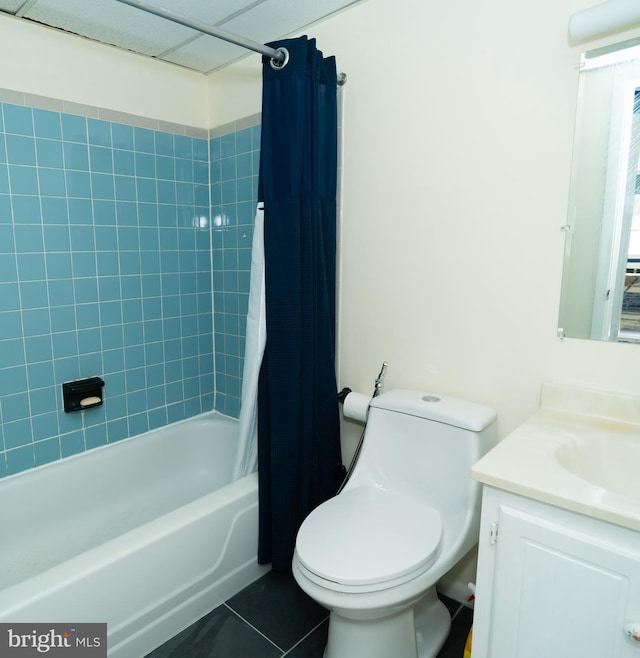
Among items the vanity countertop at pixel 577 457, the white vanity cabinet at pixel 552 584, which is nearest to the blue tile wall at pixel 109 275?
the vanity countertop at pixel 577 457

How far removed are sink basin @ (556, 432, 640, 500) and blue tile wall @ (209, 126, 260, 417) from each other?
5.21ft

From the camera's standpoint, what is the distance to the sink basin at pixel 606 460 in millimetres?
1186

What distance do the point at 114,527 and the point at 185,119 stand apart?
6.31 feet

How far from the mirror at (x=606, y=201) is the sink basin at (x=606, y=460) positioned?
299 mm

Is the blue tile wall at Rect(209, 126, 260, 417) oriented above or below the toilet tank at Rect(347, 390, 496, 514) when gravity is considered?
above

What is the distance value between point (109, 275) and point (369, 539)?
5.13 feet

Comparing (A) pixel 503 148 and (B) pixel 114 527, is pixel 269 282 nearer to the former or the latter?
(A) pixel 503 148

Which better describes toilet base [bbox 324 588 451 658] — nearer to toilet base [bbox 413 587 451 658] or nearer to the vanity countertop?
toilet base [bbox 413 587 451 658]

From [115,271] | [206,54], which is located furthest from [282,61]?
[115,271]

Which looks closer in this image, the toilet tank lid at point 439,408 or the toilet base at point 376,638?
the toilet base at point 376,638

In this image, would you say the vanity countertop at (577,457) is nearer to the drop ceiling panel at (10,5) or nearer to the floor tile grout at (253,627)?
the floor tile grout at (253,627)

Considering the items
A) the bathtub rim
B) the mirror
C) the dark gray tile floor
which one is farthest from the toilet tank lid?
the bathtub rim

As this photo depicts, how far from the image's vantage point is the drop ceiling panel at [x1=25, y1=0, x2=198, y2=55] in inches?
67.1

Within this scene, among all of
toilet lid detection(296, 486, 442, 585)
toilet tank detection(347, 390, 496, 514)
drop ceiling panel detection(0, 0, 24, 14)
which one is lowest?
toilet lid detection(296, 486, 442, 585)
